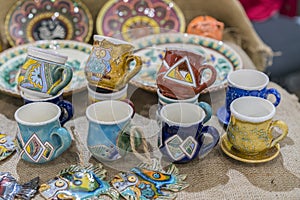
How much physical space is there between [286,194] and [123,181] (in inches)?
9.9

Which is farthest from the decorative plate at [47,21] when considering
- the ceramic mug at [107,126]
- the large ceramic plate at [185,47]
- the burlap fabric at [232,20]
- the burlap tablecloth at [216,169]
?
the ceramic mug at [107,126]

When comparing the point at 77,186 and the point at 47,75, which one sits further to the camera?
the point at 47,75

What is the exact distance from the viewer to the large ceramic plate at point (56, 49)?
0.99 m

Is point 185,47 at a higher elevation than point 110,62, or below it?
below

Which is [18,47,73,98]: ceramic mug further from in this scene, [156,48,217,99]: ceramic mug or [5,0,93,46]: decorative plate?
[5,0,93,46]: decorative plate

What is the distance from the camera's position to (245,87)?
0.86m

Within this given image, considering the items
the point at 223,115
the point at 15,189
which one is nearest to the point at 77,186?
the point at 15,189

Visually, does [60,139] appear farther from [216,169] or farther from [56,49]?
[56,49]

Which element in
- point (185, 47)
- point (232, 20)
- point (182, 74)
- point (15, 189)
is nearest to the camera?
point (15, 189)

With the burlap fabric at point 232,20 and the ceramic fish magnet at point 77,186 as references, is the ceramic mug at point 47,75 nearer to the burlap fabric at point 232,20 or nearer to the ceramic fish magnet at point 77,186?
the ceramic fish magnet at point 77,186

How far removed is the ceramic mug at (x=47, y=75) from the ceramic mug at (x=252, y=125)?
0.30 metres

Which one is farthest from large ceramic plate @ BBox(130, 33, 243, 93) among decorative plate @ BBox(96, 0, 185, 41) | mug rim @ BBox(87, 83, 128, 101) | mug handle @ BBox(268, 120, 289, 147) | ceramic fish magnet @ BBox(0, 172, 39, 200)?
ceramic fish magnet @ BBox(0, 172, 39, 200)

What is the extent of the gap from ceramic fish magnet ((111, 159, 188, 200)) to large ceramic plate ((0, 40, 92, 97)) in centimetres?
26

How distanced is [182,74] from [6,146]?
0.33 metres
